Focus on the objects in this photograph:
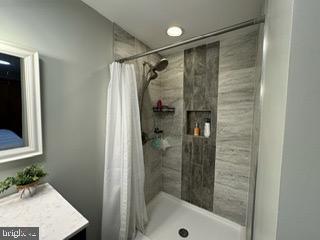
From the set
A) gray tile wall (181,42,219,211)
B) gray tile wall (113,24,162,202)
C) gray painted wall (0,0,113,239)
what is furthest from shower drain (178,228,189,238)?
gray painted wall (0,0,113,239)

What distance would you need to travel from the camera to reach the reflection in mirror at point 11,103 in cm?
86

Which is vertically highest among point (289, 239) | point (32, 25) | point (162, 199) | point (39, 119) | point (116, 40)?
point (116, 40)

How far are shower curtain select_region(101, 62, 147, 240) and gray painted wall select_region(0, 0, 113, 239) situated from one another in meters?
0.11

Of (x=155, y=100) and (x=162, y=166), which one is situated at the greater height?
(x=155, y=100)

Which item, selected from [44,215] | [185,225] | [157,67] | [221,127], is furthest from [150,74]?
[185,225]

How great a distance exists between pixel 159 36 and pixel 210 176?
1815mm

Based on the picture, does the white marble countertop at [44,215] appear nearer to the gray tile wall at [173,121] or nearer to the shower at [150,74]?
the shower at [150,74]

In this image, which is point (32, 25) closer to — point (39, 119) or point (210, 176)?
point (39, 119)

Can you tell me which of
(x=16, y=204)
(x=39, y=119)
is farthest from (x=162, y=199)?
(x=39, y=119)

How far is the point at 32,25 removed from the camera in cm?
97

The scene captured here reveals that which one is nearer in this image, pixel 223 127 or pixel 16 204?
pixel 16 204

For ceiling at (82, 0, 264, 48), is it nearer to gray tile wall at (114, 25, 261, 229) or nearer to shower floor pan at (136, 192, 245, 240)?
gray tile wall at (114, 25, 261, 229)

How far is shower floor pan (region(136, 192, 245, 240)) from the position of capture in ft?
5.33

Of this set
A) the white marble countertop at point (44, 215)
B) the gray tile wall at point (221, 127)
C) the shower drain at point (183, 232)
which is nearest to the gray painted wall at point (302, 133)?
the white marble countertop at point (44, 215)
